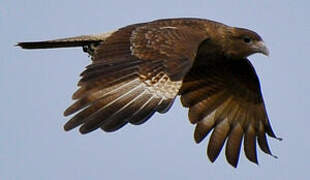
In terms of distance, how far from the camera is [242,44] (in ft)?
38.5

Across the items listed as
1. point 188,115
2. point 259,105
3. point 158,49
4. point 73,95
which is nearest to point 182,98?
point 188,115

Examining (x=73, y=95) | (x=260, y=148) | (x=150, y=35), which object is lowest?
(x=260, y=148)

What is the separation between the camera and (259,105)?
12086 millimetres

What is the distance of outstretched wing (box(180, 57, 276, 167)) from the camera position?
Answer: 11.6 m

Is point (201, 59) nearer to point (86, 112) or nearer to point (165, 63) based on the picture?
point (165, 63)

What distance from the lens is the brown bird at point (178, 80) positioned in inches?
354

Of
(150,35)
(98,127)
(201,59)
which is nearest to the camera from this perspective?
(98,127)

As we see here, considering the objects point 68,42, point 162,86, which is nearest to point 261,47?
point 68,42

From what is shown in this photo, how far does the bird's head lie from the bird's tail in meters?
1.52

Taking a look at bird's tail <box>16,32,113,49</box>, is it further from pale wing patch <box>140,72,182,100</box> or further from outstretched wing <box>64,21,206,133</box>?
pale wing patch <box>140,72,182,100</box>

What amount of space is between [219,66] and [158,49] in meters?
2.04

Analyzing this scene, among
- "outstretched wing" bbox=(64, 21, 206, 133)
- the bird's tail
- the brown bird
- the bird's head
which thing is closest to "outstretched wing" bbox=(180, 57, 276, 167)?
the brown bird

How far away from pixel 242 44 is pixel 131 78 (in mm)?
2717

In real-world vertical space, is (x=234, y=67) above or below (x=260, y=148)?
above
